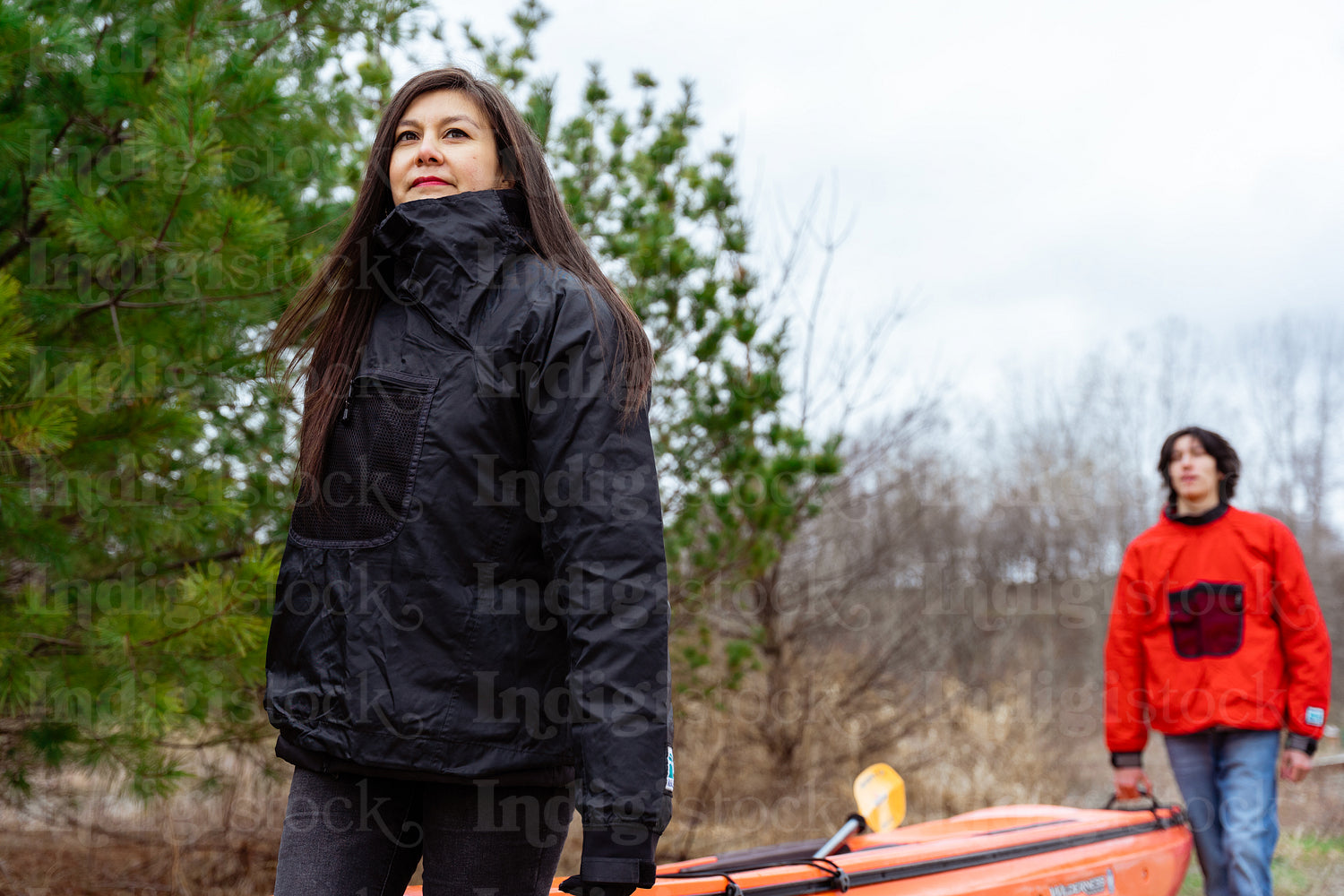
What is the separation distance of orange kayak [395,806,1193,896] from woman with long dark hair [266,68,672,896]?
2.43 feet

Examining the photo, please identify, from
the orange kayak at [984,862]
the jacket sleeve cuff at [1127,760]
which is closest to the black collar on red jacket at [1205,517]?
the jacket sleeve cuff at [1127,760]

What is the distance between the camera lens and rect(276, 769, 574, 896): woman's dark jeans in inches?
56.6

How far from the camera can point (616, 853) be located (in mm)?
1318

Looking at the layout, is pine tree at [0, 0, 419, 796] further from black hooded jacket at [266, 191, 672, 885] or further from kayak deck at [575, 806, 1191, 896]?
kayak deck at [575, 806, 1191, 896]

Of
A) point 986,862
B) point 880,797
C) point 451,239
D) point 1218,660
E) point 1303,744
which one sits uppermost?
point 451,239

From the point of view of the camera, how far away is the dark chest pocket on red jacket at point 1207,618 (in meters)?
3.57

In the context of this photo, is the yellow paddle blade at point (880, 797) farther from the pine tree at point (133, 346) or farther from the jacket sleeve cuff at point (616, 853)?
the jacket sleeve cuff at point (616, 853)

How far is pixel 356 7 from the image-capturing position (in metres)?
3.48

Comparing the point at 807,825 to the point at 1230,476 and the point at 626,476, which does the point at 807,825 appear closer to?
the point at 1230,476

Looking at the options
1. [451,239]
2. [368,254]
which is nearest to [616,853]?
[451,239]

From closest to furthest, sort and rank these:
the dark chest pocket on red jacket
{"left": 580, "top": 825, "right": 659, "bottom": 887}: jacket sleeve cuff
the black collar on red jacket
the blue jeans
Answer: {"left": 580, "top": 825, "right": 659, "bottom": 887}: jacket sleeve cuff < the blue jeans < the dark chest pocket on red jacket < the black collar on red jacket

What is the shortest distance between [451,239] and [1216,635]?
314 centimetres

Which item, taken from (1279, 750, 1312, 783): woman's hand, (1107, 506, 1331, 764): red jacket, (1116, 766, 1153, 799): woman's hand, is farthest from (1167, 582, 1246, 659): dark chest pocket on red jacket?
(1116, 766, 1153, 799): woman's hand

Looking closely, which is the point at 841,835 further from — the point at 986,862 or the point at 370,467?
the point at 370,467
